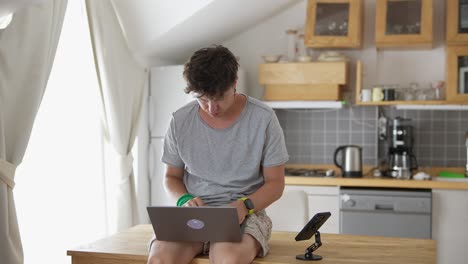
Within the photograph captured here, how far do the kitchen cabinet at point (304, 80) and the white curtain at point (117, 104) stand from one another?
3.25ft

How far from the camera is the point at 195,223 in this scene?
2.42 m

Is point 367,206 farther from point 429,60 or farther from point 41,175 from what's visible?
point 41,175

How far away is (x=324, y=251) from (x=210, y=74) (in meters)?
0.77

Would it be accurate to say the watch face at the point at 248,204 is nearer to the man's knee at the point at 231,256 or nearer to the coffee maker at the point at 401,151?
the man's knee at the point at 231,256

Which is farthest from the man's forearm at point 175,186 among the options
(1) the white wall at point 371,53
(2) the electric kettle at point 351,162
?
(1) the white wall at point 371,53

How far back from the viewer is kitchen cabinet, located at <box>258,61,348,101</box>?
508 cm

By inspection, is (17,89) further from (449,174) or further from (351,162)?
(449,174)

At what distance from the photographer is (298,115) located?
5512 millimetres

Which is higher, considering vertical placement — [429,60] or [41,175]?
[429,60]

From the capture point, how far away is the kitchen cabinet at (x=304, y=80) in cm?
508

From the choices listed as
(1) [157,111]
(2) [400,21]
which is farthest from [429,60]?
(1) [157,111]

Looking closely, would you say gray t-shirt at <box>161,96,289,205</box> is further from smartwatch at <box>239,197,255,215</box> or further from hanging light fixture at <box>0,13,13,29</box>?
hanging light fixture at <box>0,13,13,29</box>

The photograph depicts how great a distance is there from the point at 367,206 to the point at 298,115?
1.10m

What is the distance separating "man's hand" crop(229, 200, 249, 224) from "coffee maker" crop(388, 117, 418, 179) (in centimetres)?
257
